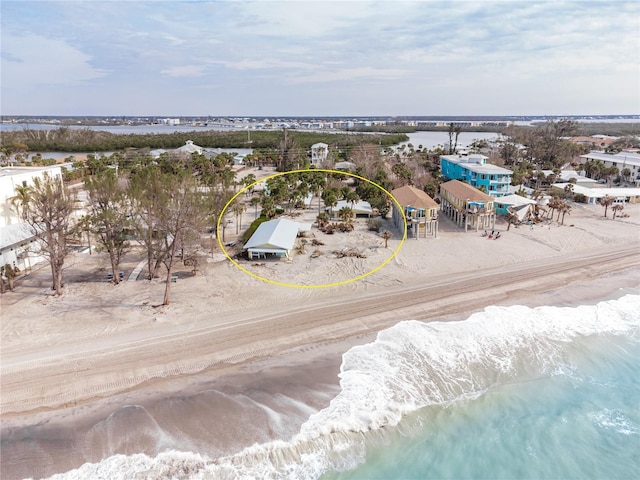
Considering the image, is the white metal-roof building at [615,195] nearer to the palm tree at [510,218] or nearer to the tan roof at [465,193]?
the palm tree at [510,218]

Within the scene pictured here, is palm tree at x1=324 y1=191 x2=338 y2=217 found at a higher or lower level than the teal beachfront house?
lower

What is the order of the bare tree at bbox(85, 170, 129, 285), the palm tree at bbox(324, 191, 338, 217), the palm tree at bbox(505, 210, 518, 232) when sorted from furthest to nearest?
the palm tree at bbox(324, 191, 338, 217), the palm tree at bbox(505, 210, 518, 232), the bare tree at bbox(85, 170, 129, 285)

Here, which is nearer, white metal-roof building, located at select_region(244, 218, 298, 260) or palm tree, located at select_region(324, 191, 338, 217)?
white metal-roof building, located at select_region(244, 218, 298, 260)

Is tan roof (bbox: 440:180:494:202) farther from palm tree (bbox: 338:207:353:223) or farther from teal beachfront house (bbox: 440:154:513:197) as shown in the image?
palm tree (bbox: 338:207:353:223)

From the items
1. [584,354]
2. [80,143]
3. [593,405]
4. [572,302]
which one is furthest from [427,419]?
[80,143]

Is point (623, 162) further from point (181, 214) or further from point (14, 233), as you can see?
point (14, 233)

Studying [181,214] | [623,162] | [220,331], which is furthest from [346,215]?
[623,162]

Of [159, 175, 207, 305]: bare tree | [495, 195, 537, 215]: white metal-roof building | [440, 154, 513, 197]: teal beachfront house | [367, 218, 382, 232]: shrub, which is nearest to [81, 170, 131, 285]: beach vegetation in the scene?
[159, 175, 207, 305]: bare tree
